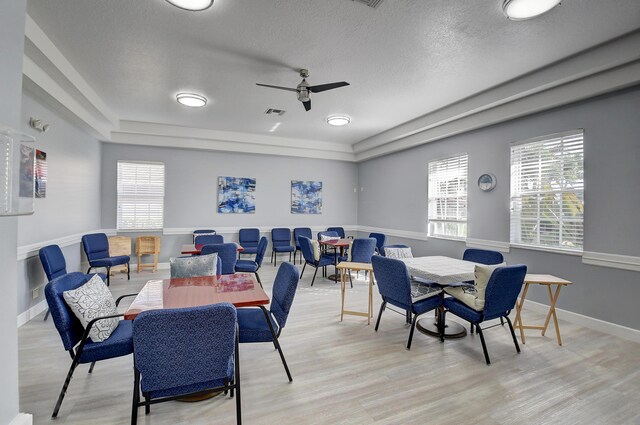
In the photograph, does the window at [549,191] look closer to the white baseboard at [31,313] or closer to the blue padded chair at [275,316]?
the blue padded chair at [275,316]

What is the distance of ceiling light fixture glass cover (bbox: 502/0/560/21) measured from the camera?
8.04 feet

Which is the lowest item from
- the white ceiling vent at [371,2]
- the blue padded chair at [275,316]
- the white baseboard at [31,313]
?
the white baseboard at [31,313]

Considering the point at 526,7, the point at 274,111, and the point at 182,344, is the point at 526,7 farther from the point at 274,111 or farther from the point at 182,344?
the point at 274,111

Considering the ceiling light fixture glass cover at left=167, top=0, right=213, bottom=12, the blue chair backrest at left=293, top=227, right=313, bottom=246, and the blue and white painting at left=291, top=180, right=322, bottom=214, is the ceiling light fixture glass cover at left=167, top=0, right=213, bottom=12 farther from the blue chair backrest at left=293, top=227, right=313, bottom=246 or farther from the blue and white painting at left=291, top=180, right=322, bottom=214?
the blue chair backrest at left=293, top=227, right=313, bottom=246

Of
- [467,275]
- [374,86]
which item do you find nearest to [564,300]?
[467,275]

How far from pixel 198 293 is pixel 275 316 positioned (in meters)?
0.66

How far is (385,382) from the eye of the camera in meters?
2.41

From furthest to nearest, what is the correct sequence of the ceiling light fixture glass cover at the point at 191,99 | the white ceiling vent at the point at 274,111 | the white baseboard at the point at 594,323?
1. the white ceiling vent at the point at 274,111
2. the ceiling light fixture glass cover at the point at 191,99
3. the white baseboard at the point at 594,323

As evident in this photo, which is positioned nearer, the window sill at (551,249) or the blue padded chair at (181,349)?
the blue padded chair at (181,349)

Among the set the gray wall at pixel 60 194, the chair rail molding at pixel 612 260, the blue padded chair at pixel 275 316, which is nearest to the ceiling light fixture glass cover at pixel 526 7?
the chair rail molding at pixel 612 260

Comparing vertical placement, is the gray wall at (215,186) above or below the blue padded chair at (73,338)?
above

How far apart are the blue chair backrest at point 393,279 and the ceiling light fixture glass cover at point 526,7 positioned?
244 centimetres

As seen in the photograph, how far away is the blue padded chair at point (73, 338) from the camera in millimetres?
1860

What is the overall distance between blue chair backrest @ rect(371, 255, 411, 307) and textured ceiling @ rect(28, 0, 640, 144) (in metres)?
2.36
